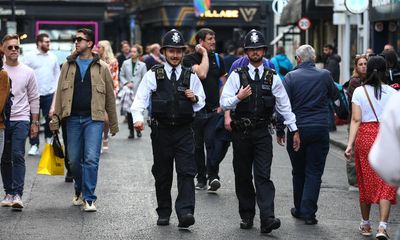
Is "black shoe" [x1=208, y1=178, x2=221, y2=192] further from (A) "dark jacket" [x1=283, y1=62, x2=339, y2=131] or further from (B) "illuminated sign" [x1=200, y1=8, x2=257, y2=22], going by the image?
(B) "illuminated sign" [x1=200, y1=8, x2=257, y2=22]

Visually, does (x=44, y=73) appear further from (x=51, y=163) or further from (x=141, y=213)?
(x=141, y=213)

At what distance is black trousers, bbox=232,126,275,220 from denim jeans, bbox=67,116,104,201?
1.62m

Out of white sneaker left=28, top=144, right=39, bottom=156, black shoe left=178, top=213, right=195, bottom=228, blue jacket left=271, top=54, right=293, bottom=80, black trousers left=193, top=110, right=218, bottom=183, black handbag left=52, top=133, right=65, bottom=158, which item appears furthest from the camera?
blue jacket left=271, top=54, right=293, bottom=80

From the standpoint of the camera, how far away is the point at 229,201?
12039mm

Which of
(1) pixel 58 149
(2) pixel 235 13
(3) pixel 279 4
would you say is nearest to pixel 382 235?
(1) pixel 58 149

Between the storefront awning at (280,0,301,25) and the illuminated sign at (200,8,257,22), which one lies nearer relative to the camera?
the storefront awning at (280,0,301,25)

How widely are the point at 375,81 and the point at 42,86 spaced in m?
8.50

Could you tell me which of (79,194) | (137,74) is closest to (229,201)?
(79,194)

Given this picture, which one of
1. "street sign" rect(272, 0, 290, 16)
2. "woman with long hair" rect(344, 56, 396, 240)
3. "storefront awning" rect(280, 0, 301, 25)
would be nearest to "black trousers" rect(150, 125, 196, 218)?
"woman with long hair" rect(344, 56, 396, 240)

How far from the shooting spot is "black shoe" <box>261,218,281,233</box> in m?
9.66

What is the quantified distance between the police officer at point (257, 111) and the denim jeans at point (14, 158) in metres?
2.38

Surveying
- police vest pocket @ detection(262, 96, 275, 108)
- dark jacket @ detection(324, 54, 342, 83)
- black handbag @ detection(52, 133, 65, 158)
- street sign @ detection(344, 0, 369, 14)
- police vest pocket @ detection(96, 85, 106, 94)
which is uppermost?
street sign @ detection(344, 0, 369, 14)

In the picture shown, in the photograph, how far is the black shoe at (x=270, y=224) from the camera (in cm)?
966

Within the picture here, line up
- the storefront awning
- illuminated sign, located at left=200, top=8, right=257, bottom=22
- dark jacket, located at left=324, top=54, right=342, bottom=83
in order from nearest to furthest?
dark jacket, located at left=324, top=54, right=342, bottom=83, the storefront awning, illuminated sign, located at left=200, top=8, right=257, bottom=22
